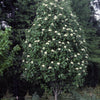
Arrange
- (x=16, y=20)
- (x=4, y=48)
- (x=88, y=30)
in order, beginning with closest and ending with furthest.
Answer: (x=4, y=48)
(x=16, y=20)
(x=88, y=30)

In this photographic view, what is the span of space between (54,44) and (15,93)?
12.3ft

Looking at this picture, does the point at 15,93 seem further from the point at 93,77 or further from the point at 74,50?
the point at 93,77

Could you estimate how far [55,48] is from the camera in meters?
6.16

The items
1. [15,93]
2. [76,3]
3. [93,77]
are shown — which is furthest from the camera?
[93,77]

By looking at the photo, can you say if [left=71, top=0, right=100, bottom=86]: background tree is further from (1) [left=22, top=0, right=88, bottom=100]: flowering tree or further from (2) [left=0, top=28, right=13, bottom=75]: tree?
(2) [left=0, top=28, right=13, bottom=75]: tree

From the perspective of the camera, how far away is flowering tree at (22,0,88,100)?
603cm

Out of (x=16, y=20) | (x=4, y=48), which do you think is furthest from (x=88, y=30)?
(x=4, y=48)

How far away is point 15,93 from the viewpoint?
8.73m

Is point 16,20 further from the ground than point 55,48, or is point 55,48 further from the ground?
point 16,20

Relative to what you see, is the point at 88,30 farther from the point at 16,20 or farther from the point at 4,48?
the point at 4,48

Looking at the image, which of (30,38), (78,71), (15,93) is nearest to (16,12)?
(30,38)

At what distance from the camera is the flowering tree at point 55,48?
6.03m

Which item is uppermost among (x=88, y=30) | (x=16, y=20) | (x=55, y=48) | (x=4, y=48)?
(x=16, y=20)

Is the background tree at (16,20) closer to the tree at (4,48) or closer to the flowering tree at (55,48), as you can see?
the tree at (4,48)
